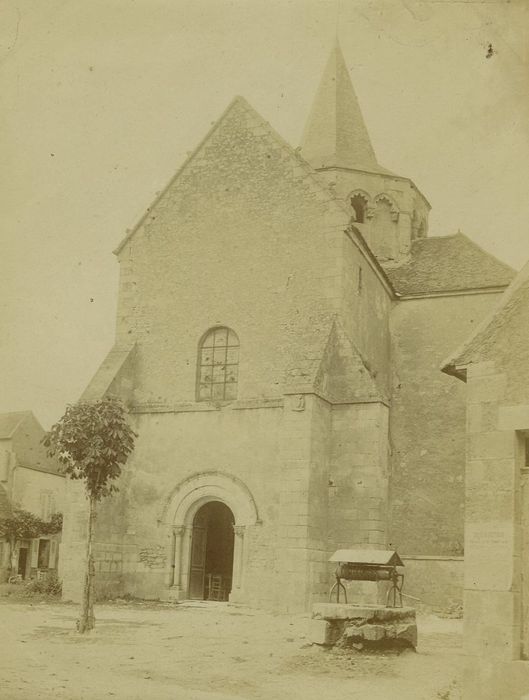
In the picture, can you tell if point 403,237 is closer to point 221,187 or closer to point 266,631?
point 221,187

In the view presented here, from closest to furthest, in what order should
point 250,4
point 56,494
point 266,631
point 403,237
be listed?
point 250,4
point 266,631
point 403,237
point 56,494

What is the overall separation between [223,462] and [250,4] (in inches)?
475

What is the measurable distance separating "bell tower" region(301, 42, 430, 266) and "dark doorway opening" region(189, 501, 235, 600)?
10985 mm

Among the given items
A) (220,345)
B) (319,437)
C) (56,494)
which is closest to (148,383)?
(220,345)

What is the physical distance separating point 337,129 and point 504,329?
22.1 metres

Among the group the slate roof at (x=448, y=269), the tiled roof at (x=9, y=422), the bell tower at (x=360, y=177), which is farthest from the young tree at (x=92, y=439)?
the tiled roof at (x=9, y=422)

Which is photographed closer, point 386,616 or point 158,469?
point 386,616

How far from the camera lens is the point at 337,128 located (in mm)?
30125

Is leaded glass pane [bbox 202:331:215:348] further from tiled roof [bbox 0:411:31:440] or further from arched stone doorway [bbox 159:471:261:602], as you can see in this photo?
tiled roof [bbox 0:411:31:440]

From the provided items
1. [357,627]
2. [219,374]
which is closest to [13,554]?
[219,374]

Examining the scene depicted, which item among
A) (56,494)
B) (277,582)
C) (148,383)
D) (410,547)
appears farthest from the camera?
(56,494)

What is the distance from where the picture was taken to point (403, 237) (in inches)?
1155

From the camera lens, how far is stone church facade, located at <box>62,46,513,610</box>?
19.0 m

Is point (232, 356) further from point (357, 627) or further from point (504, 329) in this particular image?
point (504, 329)
